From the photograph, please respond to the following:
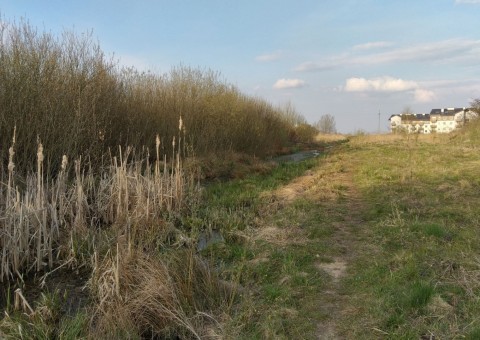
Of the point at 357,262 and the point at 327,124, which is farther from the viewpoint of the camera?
the point at 327,124

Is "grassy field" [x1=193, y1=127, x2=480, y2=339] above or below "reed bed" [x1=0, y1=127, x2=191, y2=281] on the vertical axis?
below

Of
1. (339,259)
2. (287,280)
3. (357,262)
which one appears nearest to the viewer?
(287,280)

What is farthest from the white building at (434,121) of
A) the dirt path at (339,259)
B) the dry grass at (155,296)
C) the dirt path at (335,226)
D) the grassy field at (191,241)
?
the dry grass at (155,296)

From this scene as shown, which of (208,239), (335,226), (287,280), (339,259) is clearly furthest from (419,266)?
(208,239)

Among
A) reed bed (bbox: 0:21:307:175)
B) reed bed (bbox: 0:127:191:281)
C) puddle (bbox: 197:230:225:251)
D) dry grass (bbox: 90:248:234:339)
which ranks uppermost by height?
reed bed (bbox: 0:21:307:175)

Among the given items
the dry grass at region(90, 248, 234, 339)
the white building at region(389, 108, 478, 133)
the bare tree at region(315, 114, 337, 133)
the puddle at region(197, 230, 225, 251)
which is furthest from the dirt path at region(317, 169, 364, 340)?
the bare tree at region(315, 114, 337, 133)

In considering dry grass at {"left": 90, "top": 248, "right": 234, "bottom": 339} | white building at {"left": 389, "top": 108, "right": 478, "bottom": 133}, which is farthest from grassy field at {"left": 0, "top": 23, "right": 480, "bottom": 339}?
white building at {"left": 389, "top": 108, "right": 478, "bottom": 133}

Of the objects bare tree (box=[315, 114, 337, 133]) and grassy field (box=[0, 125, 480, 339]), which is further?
bare tree (box=[315, 114, 337, 133])

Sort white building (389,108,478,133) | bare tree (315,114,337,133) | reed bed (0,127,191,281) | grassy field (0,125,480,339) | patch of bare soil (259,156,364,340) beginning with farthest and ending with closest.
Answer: bare tree (315,114,337,133) → white building (389,108,478,133) → reed bed (0,127,191,281) → patch of bare soil (259,156,364,340) → grassy field (0,125,480,339)

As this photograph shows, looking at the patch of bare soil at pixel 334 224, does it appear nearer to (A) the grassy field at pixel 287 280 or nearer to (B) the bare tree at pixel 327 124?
(A) the grassy field at pixel 287 280

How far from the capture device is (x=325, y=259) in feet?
17.5

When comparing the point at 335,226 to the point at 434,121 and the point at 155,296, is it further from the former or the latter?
the point at 434,121

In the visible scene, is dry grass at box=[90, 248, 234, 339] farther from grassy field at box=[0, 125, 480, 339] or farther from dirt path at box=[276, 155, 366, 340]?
dirt path at box=[276, 155, 366, 340]

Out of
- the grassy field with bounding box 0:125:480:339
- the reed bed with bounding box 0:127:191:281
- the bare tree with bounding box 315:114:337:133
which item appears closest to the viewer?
the grassy field with bounding box 0:125:480:339
